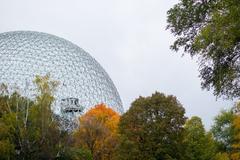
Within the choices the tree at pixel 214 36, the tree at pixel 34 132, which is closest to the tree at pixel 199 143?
the tree at pixel 34 132

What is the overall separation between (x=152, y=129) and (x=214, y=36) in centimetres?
2553

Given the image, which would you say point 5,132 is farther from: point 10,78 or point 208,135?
point 10,78

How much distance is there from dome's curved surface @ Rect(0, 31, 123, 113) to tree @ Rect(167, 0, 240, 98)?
240 ft

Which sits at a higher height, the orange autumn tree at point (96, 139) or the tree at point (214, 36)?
the orange autumn tree at point (96, 139)

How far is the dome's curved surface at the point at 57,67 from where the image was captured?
300ft

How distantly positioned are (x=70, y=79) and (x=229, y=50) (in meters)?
80.2

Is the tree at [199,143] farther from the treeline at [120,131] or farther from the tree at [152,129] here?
the tree at [152,129]

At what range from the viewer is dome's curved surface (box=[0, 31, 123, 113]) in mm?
91312

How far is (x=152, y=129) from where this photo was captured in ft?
124

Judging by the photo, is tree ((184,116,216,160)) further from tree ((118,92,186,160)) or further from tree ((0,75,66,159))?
tree ((0,75,66,159))

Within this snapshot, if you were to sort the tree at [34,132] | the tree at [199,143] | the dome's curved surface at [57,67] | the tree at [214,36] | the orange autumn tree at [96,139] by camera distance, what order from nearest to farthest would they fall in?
1. the tree at [214,36]
2. the tree at [34,132]
3. the tree at [199,143]
4. the orange autumn tree at [96,139]
5. the dome's curved surface at [57,67]

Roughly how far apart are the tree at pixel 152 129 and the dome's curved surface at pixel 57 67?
4944 centimetres

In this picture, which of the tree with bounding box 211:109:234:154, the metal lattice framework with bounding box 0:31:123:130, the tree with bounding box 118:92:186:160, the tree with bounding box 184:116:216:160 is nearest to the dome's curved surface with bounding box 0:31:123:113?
the metal lattice framework with bounding box 0:31:123:130

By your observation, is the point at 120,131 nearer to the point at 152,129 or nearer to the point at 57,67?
the point at 152,129
